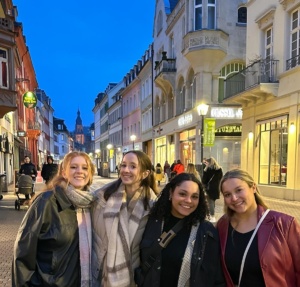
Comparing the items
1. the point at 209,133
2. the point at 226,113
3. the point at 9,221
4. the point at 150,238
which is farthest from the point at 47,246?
the point at 226,113

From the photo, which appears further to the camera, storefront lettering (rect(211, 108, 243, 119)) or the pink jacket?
storefront lettering (rect(211, 108, 243, 119))

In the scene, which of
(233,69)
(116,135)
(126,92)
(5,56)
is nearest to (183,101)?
(233,69)

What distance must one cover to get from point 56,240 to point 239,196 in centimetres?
131

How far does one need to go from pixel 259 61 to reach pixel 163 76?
11.5 metres

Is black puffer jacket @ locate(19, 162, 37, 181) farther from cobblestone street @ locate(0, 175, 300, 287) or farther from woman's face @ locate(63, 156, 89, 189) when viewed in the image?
woman's face @ locate(63, 156, 89, 189)

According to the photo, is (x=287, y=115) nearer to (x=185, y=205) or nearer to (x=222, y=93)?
(x=222, y=93)

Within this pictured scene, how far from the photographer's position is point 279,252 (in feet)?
6.60

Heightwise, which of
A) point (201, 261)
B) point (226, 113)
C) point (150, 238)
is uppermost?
point (226, 113)

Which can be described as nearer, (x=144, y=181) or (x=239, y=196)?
(x=239, y=196)

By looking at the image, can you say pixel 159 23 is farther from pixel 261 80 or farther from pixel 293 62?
pixel 293 62

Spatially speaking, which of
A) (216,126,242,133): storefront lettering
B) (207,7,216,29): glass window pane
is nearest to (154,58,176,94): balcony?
(207,7,216,29): glass window pane

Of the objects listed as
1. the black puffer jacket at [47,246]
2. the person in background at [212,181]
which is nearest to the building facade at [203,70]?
the person in background at [212,181]

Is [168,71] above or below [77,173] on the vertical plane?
above

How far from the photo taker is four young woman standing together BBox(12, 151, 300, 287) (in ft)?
6.73
